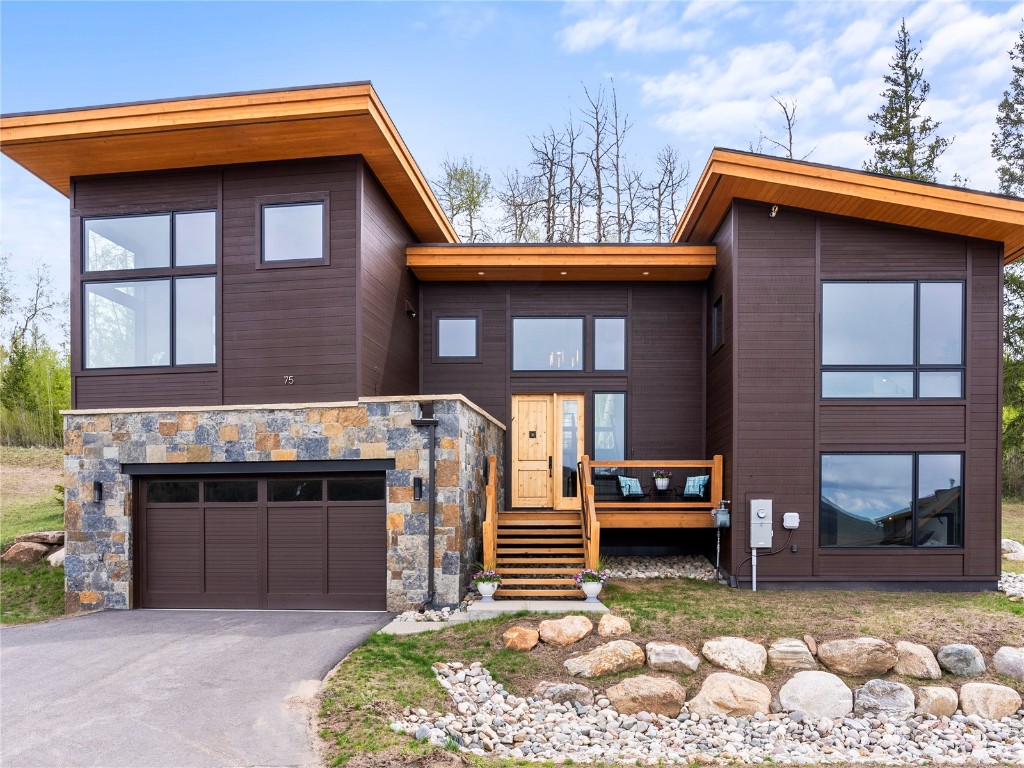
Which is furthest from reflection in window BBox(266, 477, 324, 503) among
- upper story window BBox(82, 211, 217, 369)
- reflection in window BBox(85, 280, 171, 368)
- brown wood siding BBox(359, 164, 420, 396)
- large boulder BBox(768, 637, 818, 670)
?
large boulder BBox(768, 637, 818, 670)

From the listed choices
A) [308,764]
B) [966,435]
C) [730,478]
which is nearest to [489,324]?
[730,478]

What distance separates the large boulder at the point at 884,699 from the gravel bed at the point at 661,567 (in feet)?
11.9

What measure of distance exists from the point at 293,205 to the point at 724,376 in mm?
6194

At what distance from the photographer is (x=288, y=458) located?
8234 millimetres

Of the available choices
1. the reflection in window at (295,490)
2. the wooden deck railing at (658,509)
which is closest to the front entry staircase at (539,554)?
the wooden deck railing at (658,509)

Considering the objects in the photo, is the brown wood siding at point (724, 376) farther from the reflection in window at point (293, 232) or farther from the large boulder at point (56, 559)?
the large boulder at point (56, 559)

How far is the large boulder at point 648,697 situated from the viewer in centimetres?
571

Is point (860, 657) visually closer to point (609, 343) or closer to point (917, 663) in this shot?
point (917, 663)

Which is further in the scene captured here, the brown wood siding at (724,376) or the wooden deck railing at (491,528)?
the brown wood siding at (724,376)

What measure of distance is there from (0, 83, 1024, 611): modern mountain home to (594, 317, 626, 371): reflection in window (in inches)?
65.8

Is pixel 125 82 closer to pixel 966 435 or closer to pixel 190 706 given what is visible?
pixel 190 706

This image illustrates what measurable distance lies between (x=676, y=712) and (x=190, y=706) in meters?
3.76

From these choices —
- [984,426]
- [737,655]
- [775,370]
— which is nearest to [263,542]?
[737,655]

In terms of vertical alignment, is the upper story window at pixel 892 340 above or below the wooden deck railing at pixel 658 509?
above
